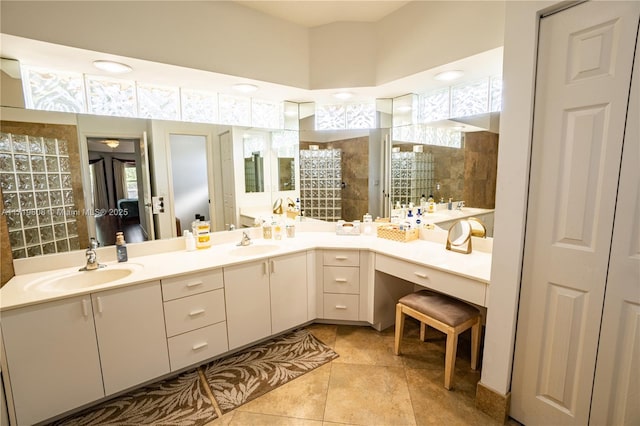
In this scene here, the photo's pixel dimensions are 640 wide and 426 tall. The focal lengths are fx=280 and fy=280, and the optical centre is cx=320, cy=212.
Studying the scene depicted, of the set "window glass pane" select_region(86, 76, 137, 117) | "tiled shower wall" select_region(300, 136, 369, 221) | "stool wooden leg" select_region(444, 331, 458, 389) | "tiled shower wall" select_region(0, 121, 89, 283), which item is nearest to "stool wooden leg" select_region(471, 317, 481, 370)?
"stool wooden leg" select_region(444, 331, 458, 389)

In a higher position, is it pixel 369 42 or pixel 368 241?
pixel 369 42

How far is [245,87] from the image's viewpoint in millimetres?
2385

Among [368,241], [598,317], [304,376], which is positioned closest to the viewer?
[598,317]

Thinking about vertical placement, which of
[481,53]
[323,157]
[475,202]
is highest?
[481,53]

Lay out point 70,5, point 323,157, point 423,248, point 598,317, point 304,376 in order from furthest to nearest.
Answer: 1. point 323,157
2. point 423,248
3. point 304,376
4. point 70,5
5. point 598,317

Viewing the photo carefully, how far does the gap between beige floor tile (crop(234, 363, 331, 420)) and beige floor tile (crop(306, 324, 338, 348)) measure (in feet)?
A: 1.33

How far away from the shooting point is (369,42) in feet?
7.95

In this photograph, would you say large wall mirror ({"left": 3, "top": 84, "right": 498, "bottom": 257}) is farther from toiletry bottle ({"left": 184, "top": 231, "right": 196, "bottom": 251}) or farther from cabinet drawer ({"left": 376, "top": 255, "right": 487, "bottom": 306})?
cabinet drawer ({"left": 376, "top": 255, "right": 487, "bottom": 306})

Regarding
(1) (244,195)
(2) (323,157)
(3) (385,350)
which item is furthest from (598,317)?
(1) (244,195)

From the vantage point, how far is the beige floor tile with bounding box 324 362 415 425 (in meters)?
1.64

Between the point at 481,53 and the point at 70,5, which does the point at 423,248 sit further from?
the point at 70,5

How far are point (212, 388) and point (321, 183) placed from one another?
200cm

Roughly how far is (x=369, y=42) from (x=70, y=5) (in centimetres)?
206

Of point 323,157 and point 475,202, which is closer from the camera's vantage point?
point 475,202
